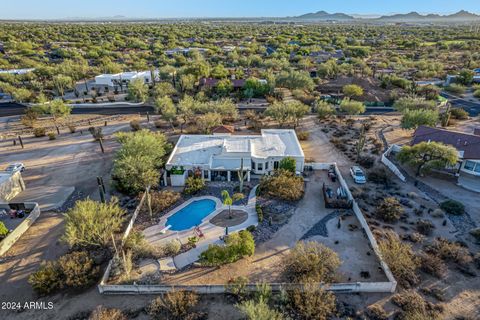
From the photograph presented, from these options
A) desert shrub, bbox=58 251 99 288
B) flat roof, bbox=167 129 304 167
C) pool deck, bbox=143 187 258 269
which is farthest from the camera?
flat roof, bbox=167 129 304 167

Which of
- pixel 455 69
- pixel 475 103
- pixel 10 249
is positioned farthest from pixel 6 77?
pixel 455 69

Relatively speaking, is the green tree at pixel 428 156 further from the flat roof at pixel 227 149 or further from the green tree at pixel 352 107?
the green tree at pixel 352 107

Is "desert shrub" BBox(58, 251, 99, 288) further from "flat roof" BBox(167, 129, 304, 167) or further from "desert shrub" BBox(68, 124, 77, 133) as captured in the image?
"desert shrub" BBox(68, 124, 77, 133)

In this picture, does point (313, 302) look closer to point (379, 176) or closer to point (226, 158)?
point (226, 158)

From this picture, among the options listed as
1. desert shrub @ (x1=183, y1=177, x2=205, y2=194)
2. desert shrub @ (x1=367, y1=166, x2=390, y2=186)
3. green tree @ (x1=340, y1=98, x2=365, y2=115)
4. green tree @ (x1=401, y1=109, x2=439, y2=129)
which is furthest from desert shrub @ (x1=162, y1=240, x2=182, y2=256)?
green tree @ (x1=340, y1=98, x2=365, y2=115)

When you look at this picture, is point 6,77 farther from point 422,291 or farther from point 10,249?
point 422,291
